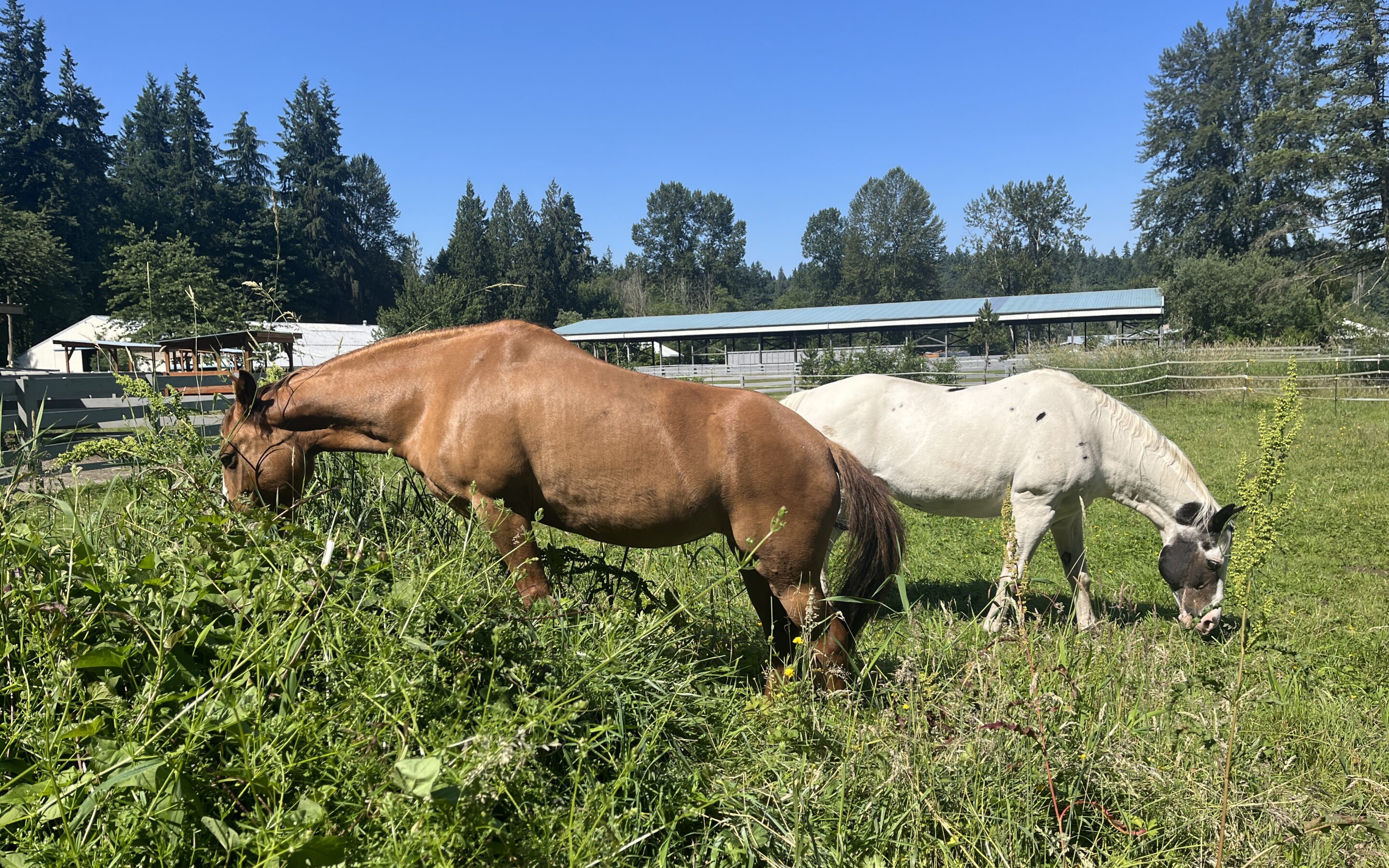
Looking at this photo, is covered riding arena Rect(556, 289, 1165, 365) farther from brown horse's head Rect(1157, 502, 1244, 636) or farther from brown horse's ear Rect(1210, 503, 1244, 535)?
brown horse's ear Rect(1210, 503, 1244, 535)

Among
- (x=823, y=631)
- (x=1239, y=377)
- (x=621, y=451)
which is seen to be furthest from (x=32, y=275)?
(x=1239, y=377)

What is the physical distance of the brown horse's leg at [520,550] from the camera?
8.93ft

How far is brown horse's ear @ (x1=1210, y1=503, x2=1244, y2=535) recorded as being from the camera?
430 cm

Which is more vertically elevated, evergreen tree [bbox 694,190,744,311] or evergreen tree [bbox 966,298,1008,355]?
evergreen tree [bbox 694,190,744,311]

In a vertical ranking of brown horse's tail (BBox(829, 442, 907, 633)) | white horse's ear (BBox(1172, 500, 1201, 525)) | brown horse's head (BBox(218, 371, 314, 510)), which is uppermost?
brown horse's head (BBox(218, 371, 314, 510))

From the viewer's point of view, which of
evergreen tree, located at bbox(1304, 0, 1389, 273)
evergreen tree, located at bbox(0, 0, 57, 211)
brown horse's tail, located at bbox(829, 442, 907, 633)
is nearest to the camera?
brown horse's tail, located at bbox(829, 442, 907, 633)

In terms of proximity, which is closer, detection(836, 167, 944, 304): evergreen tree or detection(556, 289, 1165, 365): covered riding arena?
detection(556, 289, 1165, 365): covered riding arena

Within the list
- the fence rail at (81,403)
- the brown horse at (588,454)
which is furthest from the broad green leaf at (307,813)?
the fence rail at (81,403)

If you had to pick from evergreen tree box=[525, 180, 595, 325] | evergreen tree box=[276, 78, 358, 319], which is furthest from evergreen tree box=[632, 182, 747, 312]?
evergreen tree box=[276, 78, 358, 319]

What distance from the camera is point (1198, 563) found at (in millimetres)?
4758

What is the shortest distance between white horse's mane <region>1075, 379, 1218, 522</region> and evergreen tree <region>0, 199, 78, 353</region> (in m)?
41.7

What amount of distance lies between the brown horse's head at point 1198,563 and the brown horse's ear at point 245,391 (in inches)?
211

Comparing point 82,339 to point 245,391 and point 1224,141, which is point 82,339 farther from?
point 1224,141

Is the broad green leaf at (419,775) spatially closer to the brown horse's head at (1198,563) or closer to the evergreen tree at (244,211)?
the brown horse's head at (1198,563)
